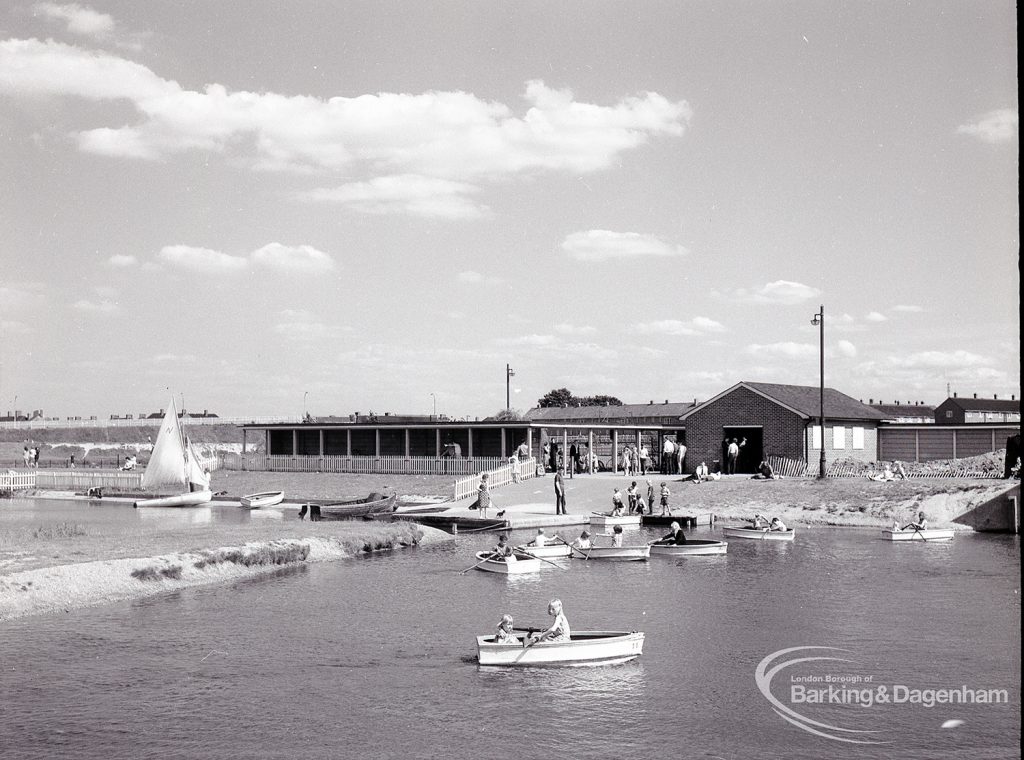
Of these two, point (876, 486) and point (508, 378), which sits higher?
point (508, 378)

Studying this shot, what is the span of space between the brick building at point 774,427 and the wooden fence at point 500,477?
9.73 m

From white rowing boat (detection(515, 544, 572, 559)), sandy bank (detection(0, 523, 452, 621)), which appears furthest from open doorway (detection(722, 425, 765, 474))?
sandy bank (detection(0, 523, 452, 621))

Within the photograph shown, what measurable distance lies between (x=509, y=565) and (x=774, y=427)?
27.8 meters

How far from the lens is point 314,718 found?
17.6 meters

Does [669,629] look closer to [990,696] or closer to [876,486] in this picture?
[990,696]

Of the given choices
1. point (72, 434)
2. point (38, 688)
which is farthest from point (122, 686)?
point (72, 434)

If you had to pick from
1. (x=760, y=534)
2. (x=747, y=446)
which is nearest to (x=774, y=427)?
(x=747, y=446)

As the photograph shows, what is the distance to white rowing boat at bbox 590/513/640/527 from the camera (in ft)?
147

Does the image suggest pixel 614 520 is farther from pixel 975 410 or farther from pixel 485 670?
pixel 975 410

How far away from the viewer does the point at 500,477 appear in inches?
2168

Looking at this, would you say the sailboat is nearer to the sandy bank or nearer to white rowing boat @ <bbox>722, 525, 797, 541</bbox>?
the sandy bank

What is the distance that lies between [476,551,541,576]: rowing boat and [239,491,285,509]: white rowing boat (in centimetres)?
2539

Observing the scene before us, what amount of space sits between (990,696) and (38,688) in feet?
59.1

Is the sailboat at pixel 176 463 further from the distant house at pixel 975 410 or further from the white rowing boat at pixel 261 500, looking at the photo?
the distant house at pixel 975 410
